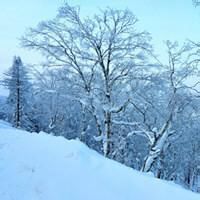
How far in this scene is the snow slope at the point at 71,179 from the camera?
6.21 m

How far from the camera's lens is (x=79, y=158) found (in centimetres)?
779

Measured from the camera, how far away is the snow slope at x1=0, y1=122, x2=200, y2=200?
20.4 ft

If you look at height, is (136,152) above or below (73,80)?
below

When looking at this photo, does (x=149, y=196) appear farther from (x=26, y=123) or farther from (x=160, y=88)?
(x=26, y=123)

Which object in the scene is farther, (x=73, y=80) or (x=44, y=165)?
(x=73, y=80)

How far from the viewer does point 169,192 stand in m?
6.16

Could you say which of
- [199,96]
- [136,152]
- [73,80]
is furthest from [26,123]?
[199,96]

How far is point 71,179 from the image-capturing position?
6.92 m

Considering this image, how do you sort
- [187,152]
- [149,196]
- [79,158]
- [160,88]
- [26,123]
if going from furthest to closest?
[26,123] → [187,152] → [160,88] → [79,158] → [149,196]

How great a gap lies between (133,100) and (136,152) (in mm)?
26743

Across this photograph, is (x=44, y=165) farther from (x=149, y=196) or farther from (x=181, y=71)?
(x=181, y=71)

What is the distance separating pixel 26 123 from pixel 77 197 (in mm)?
39378

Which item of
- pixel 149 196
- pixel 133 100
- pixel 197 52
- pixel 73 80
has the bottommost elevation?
pixel 149 196

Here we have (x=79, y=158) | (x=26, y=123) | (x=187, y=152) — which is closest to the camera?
(x=79, y=158)
